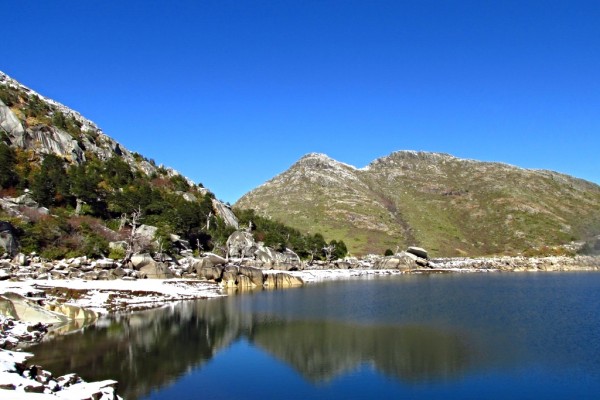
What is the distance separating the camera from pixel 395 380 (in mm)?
30406

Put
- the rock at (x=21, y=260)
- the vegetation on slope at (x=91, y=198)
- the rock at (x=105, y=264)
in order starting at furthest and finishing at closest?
1. the vegetation on slope at (x=91, y=198)
2. the rock at (x=105, y=264)
3. the rock at (x=21, y=260)

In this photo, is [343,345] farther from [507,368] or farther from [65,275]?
[65,275]

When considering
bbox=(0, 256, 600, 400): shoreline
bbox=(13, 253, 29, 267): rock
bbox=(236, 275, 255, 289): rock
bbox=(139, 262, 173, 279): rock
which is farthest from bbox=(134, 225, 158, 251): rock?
bbox=(13, 253, 29, 267): rock

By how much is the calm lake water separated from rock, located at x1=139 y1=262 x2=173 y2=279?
76.8 ft

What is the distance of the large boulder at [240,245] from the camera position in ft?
404

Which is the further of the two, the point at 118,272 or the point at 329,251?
the point at 329,251

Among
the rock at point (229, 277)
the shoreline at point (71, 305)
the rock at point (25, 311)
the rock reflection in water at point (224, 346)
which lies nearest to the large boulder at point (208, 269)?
the rock at point (229, 277)

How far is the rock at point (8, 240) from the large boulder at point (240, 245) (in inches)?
2115

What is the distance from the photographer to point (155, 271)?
274 feet

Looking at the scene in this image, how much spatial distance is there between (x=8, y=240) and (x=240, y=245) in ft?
194

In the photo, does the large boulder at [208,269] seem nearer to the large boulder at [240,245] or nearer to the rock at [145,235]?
the rock at [145,235]

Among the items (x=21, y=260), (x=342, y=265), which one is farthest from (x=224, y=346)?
(x=342, y=265)

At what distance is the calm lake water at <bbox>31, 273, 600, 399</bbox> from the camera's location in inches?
1135

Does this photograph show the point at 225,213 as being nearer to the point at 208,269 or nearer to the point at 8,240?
the point at 208,269
